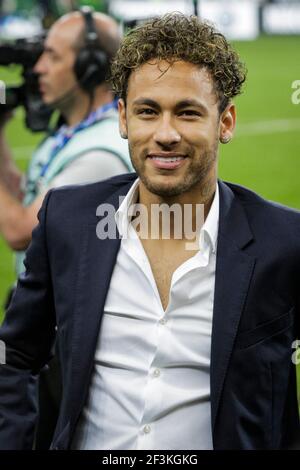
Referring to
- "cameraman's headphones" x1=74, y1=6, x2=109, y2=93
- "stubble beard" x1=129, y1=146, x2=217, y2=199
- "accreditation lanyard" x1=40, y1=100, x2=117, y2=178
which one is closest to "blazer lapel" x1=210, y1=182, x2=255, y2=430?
"stubble beard" x1=129, y1=146, x2=217, y2=199

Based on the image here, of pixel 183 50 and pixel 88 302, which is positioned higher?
pixel 183 50

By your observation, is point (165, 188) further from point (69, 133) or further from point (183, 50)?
point (69, 133)

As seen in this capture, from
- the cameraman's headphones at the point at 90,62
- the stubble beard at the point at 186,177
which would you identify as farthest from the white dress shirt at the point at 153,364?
the cameraman's headphones at the point at 90,62

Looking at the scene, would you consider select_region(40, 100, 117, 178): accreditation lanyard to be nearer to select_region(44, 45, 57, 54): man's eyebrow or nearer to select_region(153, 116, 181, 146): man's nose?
select_region(44, 45, 57, 54): man's eyebrow

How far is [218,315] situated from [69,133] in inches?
60.5

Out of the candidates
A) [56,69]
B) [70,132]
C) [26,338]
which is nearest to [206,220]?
[26,338]

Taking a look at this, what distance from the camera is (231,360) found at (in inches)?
69.5

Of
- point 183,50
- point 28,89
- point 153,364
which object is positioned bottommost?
point 153,364

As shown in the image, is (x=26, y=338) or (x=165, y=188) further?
(x=26, y=338)

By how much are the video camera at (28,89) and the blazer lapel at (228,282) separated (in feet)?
5.36

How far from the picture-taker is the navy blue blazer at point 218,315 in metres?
1.77

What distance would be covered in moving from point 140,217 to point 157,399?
1.32ft

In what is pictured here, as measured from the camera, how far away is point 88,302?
185 cm
